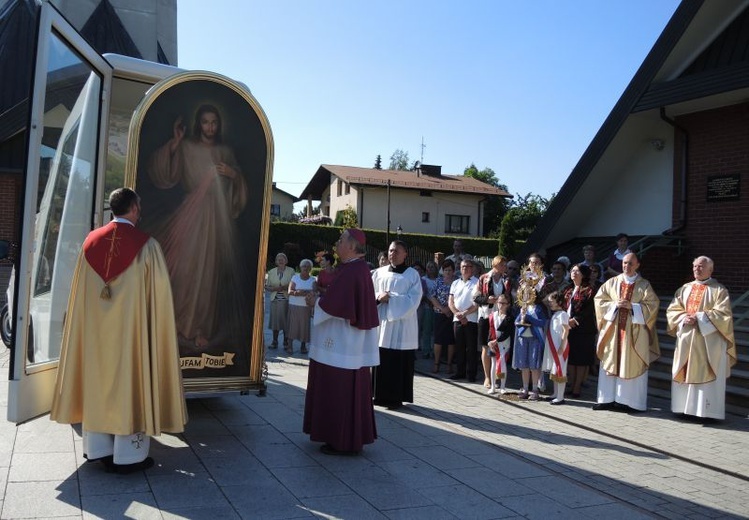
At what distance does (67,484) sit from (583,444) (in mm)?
4761

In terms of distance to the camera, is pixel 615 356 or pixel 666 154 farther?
pixel 666 154

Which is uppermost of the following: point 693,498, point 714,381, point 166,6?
point 166,6

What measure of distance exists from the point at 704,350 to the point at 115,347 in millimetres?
6557

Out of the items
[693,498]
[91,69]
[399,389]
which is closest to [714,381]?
[693,498]

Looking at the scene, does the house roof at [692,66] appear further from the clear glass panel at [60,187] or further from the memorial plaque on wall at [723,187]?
the clear glass panel at [60,187]

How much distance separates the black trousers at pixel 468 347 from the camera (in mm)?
10078

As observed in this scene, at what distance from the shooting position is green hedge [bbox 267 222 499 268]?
34.8m

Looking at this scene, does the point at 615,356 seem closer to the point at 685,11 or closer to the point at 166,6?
the point at 685,11

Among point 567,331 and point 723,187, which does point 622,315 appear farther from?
point 723,187

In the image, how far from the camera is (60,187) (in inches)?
222

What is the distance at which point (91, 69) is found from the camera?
5.98 m

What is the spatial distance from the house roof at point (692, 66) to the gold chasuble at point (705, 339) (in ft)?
12.0

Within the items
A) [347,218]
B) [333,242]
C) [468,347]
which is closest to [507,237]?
[347,218]

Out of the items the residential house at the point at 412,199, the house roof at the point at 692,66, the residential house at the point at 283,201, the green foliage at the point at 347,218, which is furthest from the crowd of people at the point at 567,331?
the residential house at the point at 283,201
